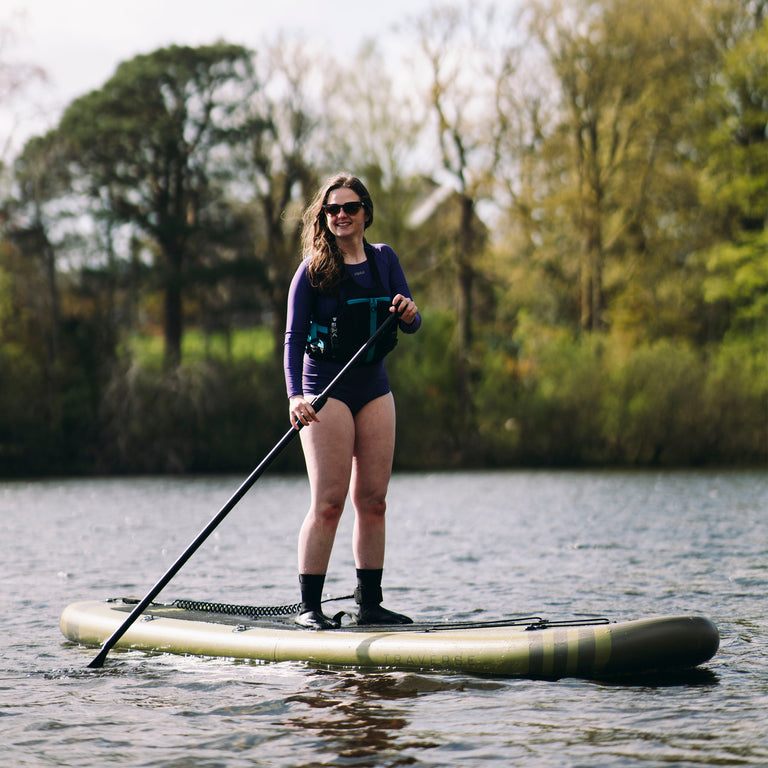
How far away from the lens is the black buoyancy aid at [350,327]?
19.5 ft

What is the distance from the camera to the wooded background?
29312mm

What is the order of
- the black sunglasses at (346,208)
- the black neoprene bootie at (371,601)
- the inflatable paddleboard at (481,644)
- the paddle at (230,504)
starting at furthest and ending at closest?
the black neoprene bootie at (371,601)
the black sunglasses at (346,208)
the paddle at (230,504)
the inflatable paddleboard at (481,644)

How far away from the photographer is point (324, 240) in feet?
19.6

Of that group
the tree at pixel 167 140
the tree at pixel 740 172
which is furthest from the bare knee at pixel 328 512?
the tree at pixel 740 172

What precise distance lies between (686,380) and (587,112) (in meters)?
6.96

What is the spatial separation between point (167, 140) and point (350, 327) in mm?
26582

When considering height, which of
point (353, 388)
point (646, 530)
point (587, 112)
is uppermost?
point (587, 112)

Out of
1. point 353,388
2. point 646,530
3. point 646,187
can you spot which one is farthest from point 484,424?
point 353,388

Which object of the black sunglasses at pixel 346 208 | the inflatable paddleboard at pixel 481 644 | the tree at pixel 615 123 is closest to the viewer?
the inflatable paddleboard at pixel 481 644

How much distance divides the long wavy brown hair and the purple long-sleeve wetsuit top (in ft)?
0.20

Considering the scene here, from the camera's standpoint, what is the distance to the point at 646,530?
1480 centimetres

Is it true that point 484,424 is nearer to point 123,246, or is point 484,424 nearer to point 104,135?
point 123,246

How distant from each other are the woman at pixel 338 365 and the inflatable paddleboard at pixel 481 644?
0.25m

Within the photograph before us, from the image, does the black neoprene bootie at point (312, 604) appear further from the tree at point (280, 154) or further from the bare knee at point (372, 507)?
the tree at point (280, 154)
